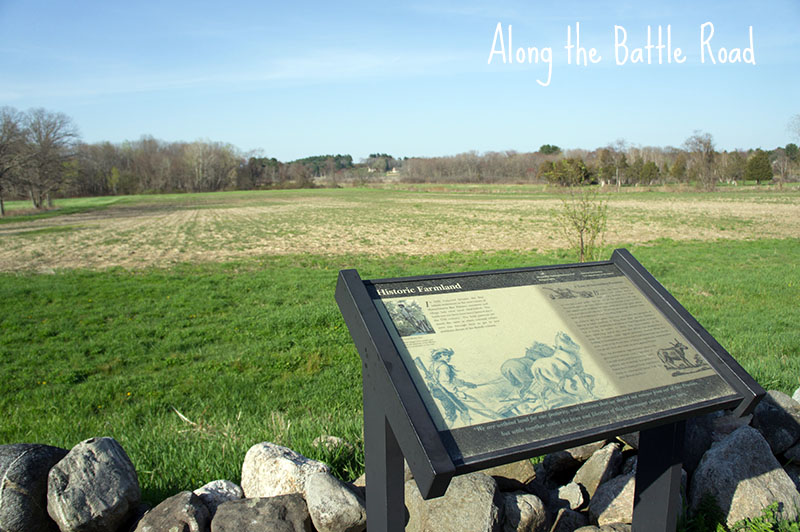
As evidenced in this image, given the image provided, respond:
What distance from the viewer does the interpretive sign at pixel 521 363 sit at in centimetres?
219

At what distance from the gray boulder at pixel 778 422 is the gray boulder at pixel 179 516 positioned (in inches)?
147

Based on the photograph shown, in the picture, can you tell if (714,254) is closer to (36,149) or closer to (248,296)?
(248,296)

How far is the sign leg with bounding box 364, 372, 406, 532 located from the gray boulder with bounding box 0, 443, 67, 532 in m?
1.84

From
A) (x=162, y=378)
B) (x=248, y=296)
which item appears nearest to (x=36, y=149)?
(x=248, y=296)

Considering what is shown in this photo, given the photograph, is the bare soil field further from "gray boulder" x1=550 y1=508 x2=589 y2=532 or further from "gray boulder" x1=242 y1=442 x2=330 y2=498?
"gray boulder" x1=550 y1=508 x2=589 y2=532

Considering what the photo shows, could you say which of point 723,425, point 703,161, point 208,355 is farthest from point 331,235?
point 703,161

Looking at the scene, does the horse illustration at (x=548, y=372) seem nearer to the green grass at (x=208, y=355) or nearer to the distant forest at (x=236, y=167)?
the green grass at (x=208, y=355)

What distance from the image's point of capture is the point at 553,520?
3.28 meters

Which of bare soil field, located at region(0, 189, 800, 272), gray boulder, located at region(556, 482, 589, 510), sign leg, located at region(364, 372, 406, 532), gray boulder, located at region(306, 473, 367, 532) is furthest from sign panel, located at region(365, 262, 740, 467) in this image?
bare soil field, located at region(0, 189, 800, 272)

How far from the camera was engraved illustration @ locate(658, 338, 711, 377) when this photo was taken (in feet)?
9.17

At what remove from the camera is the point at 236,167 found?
132 m

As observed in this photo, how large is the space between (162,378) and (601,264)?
648 cm

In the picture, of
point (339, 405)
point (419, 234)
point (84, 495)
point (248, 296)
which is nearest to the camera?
point (84, 495)

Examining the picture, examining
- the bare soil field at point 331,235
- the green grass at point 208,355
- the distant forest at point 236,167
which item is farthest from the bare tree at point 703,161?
the green grass at point 208,355
